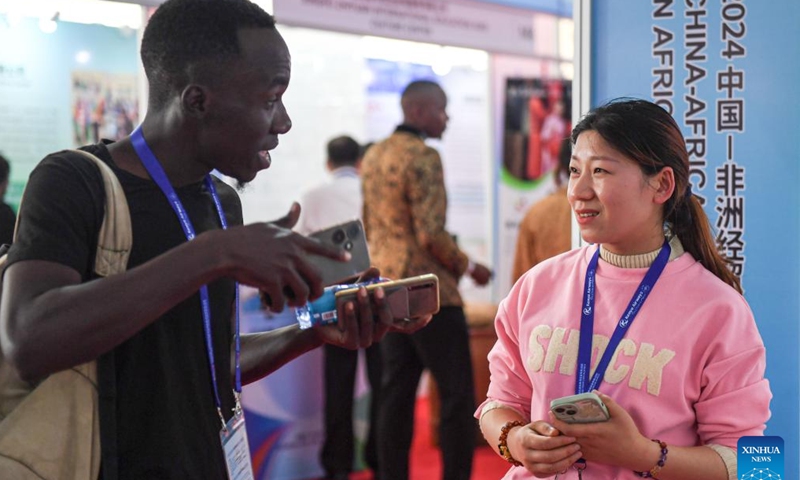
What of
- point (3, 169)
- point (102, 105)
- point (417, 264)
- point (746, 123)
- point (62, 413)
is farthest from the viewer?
point (102, 105)

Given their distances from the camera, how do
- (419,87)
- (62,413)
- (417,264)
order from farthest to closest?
1. (419,87)
2. (417,264)
3. (62,413)

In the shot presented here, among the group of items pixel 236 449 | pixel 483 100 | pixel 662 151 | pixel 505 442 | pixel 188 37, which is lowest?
pixel 505 442

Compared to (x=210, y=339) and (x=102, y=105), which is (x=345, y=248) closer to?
(x=210, y=339)

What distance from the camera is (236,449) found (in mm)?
1513

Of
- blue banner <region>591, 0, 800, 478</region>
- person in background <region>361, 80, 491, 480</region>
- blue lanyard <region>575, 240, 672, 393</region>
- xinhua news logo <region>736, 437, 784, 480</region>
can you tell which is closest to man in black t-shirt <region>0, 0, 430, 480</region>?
blue lanyard <region>575, 240, 672, 393</region>

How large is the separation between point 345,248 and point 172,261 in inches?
9.8

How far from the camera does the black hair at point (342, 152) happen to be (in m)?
5.34

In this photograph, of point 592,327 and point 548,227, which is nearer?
point 592,327

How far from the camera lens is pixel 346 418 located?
5.07 metres

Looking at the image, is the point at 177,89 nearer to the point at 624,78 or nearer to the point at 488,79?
the point at 624,78

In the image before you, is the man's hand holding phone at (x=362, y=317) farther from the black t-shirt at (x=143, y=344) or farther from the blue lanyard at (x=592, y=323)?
the blue lanyard at (x=592, y=323)

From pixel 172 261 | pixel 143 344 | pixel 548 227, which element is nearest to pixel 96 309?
pixel 172 261

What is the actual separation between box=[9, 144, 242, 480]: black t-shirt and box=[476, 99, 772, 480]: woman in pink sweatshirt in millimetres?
650

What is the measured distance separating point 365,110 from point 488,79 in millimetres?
961
